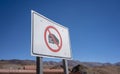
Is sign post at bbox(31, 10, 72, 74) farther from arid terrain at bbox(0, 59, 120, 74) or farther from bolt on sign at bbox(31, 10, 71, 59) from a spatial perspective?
arid terrain at bbox(0, 59, 120, 74)

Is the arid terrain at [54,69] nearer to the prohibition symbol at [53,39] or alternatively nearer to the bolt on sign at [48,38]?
the bolt on sign at [48,38]

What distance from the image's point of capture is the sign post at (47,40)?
2621 millimetres

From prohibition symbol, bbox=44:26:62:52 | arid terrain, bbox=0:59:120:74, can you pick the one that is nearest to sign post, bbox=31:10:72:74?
prohibition symbol, bbox=44:26:62:52

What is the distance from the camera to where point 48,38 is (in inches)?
119

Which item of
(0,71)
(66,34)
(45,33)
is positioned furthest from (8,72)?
(45,33)

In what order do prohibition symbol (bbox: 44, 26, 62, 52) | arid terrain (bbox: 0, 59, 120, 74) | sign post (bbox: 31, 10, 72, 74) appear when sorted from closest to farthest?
sign post (bbox: 31, 10, 72, 74) < prohibition symbol (bbox: 44, 26, 62, 52) < arid terrain (bbox: 0, 59, 120, 74)

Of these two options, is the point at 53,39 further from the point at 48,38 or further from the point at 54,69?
the point at 54,69

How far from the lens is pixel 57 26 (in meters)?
3.47

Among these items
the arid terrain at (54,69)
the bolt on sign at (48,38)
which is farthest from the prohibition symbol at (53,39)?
the arid terrain at (54,69)

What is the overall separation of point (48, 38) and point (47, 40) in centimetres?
6

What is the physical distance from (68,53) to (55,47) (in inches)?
20.5

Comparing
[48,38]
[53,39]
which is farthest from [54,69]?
[48,38]

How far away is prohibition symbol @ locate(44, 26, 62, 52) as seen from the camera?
299 centimetres

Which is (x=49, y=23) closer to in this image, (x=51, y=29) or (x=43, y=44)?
(x=51, y=29)
